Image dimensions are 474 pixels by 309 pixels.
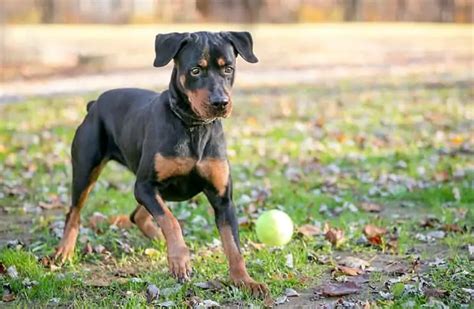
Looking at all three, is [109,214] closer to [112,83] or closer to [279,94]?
[279,94]

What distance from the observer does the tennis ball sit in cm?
596

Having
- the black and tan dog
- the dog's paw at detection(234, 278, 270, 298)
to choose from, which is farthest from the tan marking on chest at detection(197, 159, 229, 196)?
the dog's paw at detection(234, 278, 270, 298)

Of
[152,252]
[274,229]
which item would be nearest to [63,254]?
[152,252]

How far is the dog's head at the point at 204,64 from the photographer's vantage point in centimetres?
528

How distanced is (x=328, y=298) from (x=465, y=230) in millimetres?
2062

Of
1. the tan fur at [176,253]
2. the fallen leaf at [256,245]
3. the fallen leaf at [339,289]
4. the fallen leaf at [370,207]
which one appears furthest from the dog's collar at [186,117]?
the fallen leaf at [370,207]

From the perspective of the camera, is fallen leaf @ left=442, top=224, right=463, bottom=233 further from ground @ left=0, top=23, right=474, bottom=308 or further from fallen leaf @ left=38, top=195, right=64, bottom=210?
fallen leaf @ left=38, top=195, right=64, bottom=210

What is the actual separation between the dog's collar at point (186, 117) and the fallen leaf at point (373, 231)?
1798 millimetres

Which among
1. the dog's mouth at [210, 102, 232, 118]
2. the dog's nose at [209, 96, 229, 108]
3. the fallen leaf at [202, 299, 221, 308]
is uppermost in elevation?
the dog's nose at [209, 96, 229, 108]

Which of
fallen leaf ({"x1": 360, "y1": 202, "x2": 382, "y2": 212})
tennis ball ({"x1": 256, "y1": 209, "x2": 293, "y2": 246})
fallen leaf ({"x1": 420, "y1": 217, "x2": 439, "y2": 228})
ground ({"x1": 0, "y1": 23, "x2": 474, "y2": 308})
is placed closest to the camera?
ground ({"x1": 0, "y1": 23, "x2": 474, "y2": 308})

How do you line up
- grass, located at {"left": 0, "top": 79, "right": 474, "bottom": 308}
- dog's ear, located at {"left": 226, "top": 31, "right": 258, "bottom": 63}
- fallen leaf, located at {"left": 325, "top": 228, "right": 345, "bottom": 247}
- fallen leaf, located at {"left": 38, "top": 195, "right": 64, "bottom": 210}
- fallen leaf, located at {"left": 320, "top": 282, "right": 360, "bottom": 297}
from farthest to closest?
fallen leaf, located at {"left": 38, "top": 195, "right": 64, "bottom": 210}
fallen leaf, located at {"left": 325, "top": 228, "right": 345, "bottom": 247}
dog's ear, located at {"left": 226, "top": 31, "right": 258, "bottom": 63}
grass, located at {"left": 0, "top": 79, "right": 474, "bottom": 308}
fallen leaf, located at {"left": 320, "top": 282, "right": 360, "bottom": 297}

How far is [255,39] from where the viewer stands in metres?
29.9

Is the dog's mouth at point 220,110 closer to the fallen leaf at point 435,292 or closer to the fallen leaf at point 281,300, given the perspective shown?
the fallen leaf at point 281,300

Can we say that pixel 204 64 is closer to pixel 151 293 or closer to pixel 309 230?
pixel 151 293
